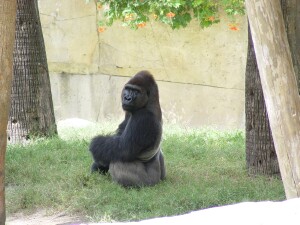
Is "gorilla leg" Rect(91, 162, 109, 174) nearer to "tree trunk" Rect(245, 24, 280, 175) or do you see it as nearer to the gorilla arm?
the gorilla arm

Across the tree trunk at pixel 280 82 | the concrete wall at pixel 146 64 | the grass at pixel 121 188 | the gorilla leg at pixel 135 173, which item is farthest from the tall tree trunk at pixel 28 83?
the tree trunk at pixel 280 82

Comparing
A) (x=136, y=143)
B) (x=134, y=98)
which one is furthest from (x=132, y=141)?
(x=134, y=98)

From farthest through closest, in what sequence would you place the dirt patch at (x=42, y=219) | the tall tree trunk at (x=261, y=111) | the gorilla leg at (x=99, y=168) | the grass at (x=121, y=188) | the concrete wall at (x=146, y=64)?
the concrete wall at (x=146, y=64)
the gorilla leg at (x=99, y=168)
the tall tree trunk at (x=261, y=111)
the grass at (x=121, y=188)
the dirt patch at (x=42, y=219)

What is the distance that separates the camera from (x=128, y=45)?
13.7 metres

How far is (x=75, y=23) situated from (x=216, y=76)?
11.0ft

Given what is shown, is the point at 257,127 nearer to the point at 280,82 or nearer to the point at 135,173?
the point at 135,173

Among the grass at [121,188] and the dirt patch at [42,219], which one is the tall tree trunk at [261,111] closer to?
the grass at [121,188]

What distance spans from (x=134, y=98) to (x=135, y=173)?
782 millimetres

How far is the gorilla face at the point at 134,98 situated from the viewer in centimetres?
675

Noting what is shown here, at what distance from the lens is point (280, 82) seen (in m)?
4.88

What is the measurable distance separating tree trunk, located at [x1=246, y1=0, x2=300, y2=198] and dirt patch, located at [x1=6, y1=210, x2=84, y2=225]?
6.31 feet

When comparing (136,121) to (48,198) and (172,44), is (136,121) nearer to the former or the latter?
(48,198)

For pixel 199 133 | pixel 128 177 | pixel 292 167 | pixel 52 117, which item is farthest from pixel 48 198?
pixel 199 133

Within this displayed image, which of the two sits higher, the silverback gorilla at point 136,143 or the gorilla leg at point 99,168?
the silverback gorilla at point 136,143
